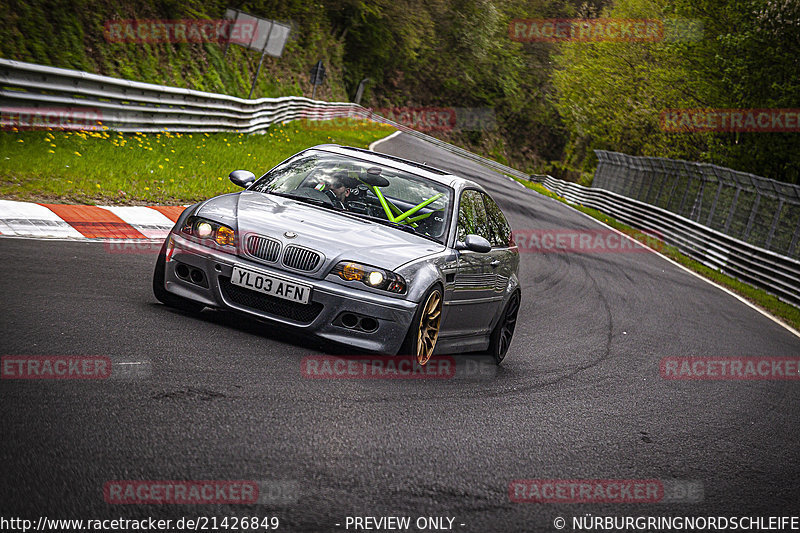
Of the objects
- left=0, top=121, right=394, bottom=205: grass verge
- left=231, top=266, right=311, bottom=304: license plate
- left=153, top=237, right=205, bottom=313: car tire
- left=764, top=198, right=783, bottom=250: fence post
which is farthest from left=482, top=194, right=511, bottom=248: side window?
left=764, top=198, right=783, bottom=250: fence post

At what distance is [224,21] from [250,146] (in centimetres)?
899

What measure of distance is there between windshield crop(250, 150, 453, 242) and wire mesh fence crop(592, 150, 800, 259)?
15.3 metres

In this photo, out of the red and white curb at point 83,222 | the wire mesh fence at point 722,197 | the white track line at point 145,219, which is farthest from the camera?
the wire mesh fence at point 722,197

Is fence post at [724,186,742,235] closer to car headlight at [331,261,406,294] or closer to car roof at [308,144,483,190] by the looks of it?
car roof at [308,144,483,190]

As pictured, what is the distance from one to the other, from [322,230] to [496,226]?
7.61ft

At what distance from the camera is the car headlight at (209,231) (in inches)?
250

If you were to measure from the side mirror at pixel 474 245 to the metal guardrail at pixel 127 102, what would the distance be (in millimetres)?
8602

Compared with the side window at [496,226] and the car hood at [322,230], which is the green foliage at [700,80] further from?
the car hood at [322,230]

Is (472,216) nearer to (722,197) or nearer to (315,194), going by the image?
(315,194)

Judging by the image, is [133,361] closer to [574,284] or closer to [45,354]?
[45,354]

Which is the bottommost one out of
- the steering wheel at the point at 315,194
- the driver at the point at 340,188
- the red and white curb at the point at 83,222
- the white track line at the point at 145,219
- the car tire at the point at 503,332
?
the white track line at the point at 145,219

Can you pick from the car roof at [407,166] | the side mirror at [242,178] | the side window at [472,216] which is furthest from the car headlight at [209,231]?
the side window at [472,216]

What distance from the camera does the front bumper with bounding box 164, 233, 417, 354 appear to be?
20.1ft

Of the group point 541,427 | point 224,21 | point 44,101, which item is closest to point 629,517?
point 541,427
